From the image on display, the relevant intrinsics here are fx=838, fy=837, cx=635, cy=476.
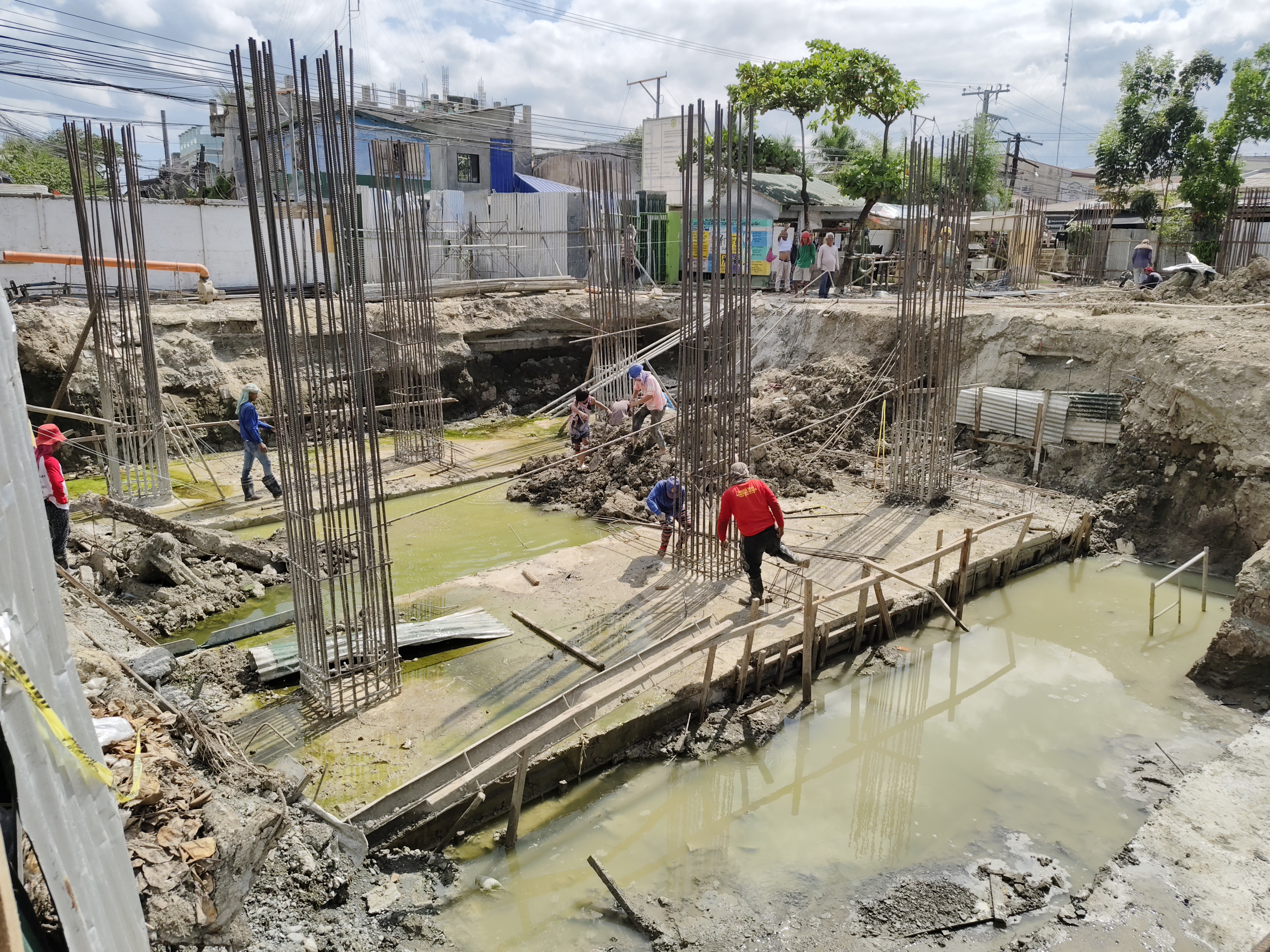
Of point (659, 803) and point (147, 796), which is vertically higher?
point (147, 796)

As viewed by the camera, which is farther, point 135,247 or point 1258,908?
point 135,247

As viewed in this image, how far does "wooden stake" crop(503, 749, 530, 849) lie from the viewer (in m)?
5.47

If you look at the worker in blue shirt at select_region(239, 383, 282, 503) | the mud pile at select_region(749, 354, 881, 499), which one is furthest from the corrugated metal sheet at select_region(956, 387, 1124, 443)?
the worker in blue shirt at select_region(239, 383, 282, 503)

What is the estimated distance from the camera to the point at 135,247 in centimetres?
995

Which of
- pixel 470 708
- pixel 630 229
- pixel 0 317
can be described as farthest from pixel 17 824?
pixel 630 229

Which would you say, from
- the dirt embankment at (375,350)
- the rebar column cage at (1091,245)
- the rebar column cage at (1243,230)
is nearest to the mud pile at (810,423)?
the dirt embankment at (375,350)

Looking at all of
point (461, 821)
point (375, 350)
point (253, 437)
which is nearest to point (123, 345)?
point (253, 437)

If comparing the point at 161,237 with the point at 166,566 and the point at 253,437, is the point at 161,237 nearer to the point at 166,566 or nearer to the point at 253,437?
the point at 253,437

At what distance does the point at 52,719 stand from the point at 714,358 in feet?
22.5

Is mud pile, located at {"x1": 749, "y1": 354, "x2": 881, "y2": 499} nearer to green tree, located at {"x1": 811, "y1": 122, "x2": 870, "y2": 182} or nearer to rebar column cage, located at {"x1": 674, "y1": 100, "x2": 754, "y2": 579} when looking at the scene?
rebar column cage, located at {"x1": 674, "y1": 100, "x2": 754, "y2": 579}

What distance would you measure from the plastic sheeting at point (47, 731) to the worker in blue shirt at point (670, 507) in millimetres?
6634

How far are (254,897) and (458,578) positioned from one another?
5.06 meters

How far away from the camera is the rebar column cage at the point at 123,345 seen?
31.8ft

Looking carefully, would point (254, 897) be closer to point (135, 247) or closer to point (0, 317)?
point (0, 317)
